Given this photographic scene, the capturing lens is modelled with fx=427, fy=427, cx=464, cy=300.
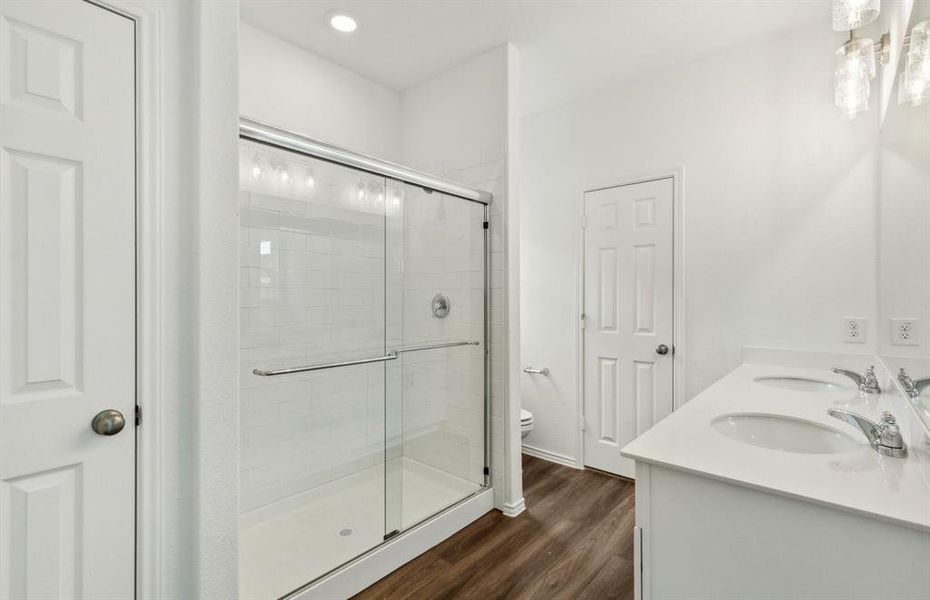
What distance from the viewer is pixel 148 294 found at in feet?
3.83

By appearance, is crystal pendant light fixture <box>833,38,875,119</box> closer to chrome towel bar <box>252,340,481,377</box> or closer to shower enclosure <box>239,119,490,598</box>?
shower enclosure <box>239,119,490,598</box>

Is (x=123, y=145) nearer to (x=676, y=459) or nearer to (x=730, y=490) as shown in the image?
(x=676, y=459)

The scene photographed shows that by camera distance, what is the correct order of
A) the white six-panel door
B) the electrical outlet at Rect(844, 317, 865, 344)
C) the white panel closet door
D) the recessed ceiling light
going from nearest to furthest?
the white panel closet door < the electrical outlet at Rect(844, 317, 865, 344) < the recessed ceiling light < the white six-panel door

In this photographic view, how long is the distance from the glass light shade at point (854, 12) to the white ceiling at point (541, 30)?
85 centimetres

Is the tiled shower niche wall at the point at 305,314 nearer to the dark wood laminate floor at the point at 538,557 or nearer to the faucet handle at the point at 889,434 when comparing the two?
the dark wood laminate floor at the point at 538,557

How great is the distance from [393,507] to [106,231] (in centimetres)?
162

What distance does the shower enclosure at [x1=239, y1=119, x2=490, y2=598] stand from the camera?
2.09m

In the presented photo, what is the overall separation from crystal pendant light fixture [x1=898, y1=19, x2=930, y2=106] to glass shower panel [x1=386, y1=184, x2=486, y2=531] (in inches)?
68.6

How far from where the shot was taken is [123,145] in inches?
44.7

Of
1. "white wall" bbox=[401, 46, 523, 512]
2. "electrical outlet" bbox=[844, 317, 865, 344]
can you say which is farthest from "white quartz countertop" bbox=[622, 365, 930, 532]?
"white wall" bbox=[401, 46, 523, 512]

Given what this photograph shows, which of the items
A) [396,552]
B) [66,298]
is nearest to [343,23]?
[66,298]

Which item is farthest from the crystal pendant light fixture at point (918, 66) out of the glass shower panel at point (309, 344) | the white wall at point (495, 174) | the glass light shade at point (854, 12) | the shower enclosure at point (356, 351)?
the glass shower panel at point (309, 344)

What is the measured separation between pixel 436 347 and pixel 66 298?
1669mm

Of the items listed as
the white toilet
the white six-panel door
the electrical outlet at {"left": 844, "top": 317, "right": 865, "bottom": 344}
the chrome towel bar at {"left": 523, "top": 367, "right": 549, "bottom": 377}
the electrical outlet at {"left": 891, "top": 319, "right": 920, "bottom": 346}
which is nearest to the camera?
the electrical outlet at {"left": 891, "top": 319, "right": 920, "bottom": 346}
